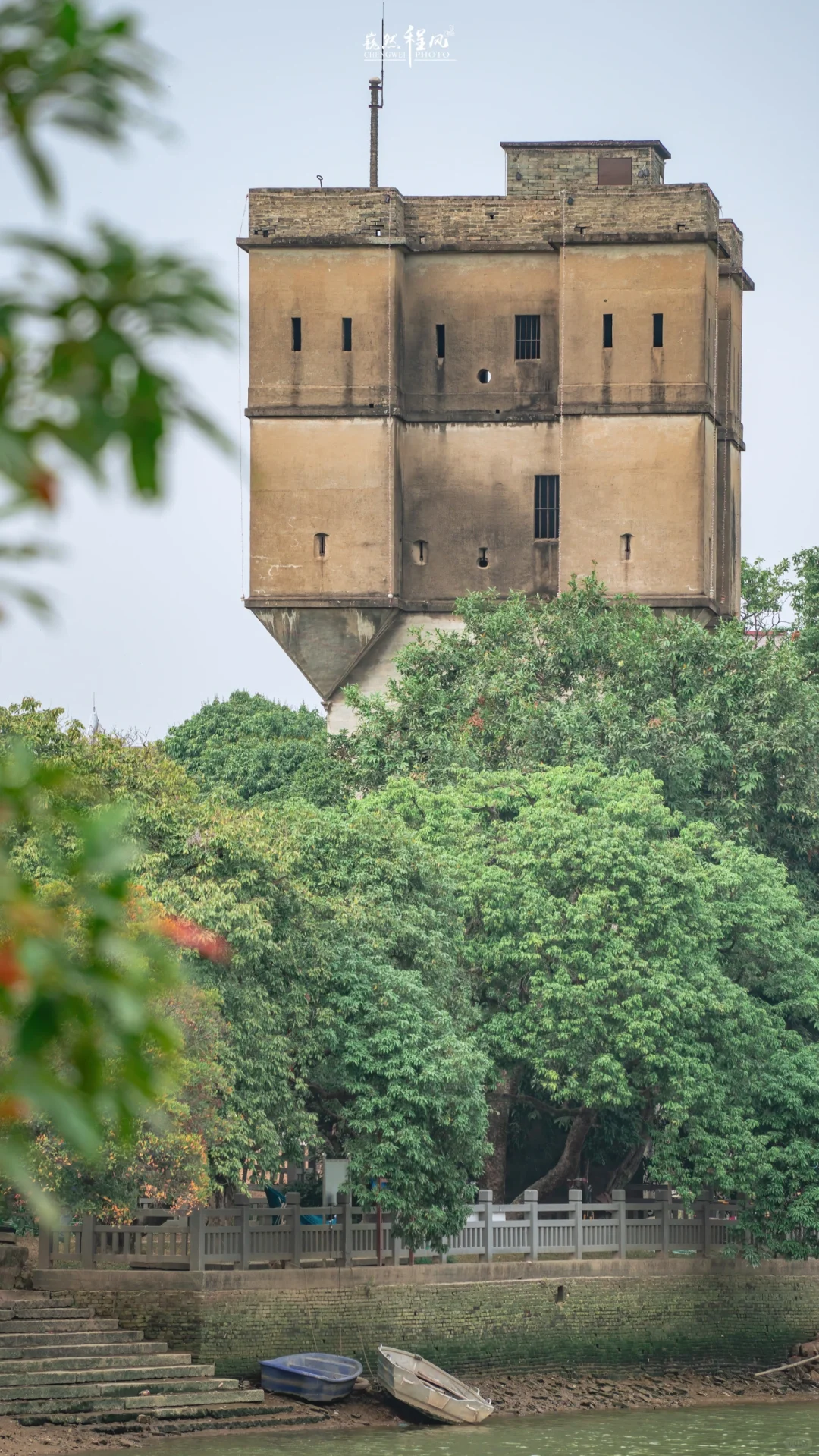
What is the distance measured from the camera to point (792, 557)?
56562 millimetres

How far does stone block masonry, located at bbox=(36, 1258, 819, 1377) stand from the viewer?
100 ft

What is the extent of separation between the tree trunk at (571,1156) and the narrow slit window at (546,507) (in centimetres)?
1892

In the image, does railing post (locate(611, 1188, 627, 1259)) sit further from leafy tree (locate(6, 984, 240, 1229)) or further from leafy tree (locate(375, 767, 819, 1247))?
leafy tree (locate(6, 984, 240, 1229))

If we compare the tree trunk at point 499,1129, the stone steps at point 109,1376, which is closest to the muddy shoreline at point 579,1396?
the stone steps at point 109,1376

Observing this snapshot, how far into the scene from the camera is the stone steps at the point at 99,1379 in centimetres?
2739

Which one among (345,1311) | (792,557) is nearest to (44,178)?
(345,1311)

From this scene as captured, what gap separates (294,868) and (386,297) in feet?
77.1

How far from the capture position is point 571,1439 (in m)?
30.3

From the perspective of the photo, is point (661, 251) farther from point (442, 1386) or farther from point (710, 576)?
point (442, 1386)

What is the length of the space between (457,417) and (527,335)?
2383 mm

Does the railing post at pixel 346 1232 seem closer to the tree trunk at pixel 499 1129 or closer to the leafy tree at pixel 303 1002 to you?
the leafy tree at pixel 303 1002

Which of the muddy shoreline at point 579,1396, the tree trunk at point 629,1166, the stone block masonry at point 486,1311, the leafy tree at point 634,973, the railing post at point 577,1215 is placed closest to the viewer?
the muddy shoreline at point 579,1396

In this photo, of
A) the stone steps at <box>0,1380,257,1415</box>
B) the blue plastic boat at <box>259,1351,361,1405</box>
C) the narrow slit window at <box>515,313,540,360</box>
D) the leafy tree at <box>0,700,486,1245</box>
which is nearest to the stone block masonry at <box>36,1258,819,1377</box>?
the blue plastic boat at <box>259,1351,361,1405</box>

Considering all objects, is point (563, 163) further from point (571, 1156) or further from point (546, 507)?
point (571, 1156)
